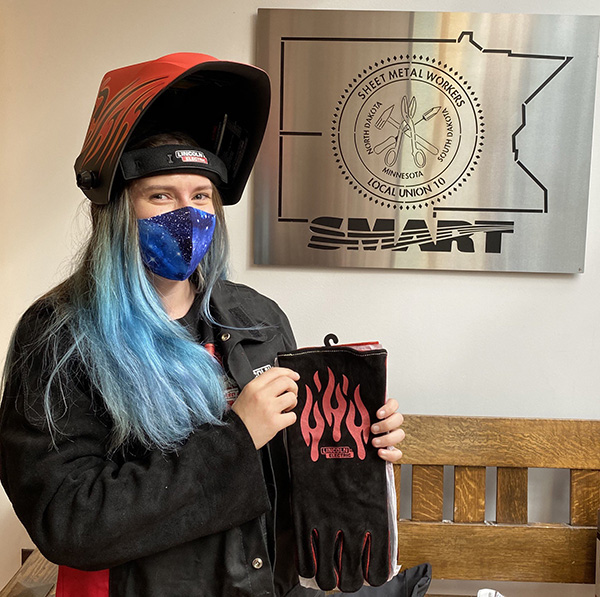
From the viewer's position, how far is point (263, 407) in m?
1.03

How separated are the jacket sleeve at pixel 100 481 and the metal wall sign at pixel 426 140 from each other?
1.08 m

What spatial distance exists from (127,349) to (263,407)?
24cm

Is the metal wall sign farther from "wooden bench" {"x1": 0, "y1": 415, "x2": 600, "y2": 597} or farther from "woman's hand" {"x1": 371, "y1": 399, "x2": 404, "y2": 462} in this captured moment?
"woman's hand" {"x1": 371, "y1": 399, "x2": 404, "y2": 462}

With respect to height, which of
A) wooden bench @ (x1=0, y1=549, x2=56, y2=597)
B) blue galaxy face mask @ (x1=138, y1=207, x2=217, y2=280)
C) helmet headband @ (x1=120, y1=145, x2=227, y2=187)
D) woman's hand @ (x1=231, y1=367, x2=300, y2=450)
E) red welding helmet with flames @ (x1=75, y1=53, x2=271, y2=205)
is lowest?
wooden bench @ (x1=0, y1=549, x2=56, y2=597)

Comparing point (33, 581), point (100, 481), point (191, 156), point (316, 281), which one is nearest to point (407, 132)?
point (316, 281)

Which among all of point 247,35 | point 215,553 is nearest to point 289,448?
point 215,553

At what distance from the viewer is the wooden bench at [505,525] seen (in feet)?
6.37

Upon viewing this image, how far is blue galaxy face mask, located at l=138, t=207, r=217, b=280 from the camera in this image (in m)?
1.09

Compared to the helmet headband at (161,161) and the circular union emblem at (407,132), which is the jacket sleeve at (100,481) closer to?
the helmet headband at (161,161)

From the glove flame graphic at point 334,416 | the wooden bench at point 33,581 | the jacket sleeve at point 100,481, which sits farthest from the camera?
the wooden bench at point 33,581

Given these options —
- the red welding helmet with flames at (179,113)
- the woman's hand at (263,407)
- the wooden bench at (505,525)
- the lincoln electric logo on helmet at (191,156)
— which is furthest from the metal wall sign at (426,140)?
the woman's hand at (263,407)

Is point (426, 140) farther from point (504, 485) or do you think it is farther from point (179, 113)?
point (504, 485)

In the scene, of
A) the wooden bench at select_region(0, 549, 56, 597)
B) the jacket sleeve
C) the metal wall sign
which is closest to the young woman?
the jacket sleeve

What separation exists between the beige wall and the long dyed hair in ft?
3.16
